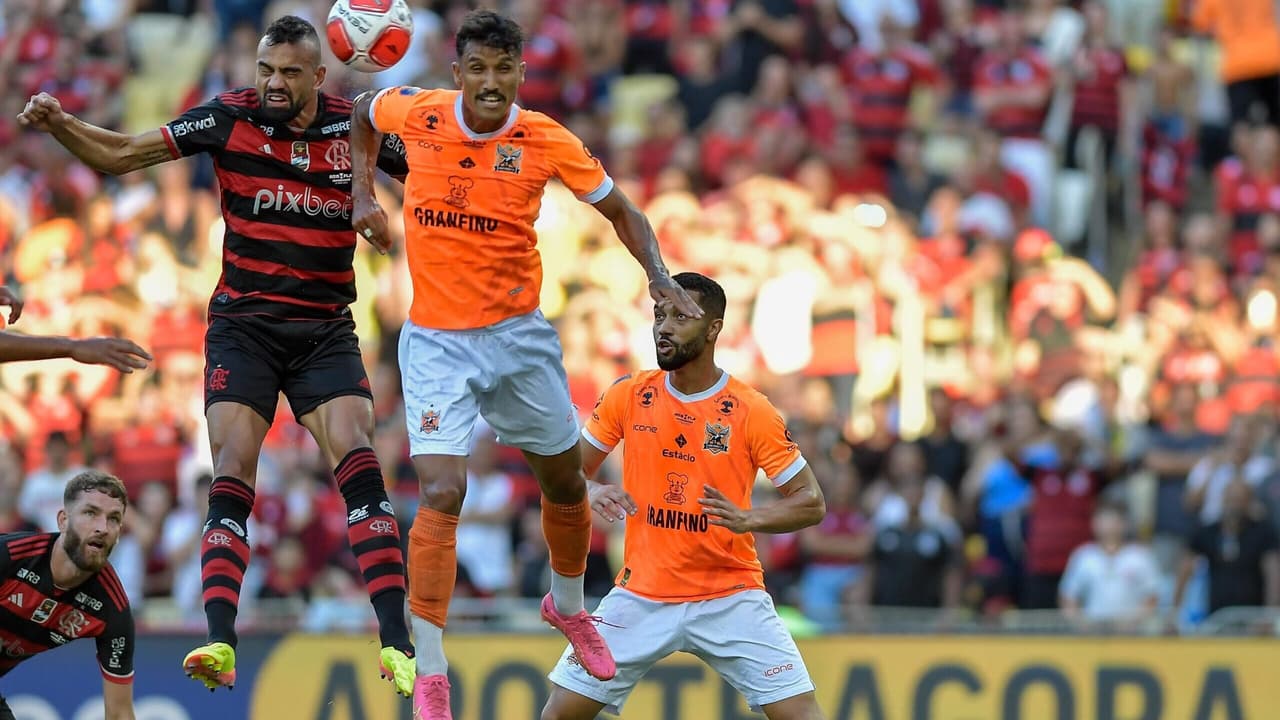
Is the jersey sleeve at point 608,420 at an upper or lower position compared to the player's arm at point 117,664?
upper

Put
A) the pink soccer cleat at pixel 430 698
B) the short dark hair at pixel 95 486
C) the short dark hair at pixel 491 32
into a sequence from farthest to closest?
the short dark hair at pixel 95 486 < the short dark hair at pixel 491 32 < the pink soccer cleat at pixel 430 698

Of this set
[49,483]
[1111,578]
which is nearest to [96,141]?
[49,483]

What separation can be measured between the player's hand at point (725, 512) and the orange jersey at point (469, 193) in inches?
47.5

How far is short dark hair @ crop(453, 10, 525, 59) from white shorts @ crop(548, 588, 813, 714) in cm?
277

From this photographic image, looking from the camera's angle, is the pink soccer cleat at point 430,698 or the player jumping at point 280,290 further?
the player jumping at point 280,290

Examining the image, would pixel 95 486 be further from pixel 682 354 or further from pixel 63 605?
pixel 682 354

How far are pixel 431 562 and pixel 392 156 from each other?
1924mm

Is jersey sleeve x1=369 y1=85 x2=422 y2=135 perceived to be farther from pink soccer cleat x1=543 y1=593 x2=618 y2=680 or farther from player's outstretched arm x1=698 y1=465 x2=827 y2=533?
pink soccer cleat x1=543 y1=593 x2=618 y2=680

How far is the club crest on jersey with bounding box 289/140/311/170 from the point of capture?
9.93m

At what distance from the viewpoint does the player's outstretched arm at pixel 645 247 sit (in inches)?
379

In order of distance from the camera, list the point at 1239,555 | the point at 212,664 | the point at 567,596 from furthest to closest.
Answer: the point at 1239,555
the point at 567,596
the point at 212,664

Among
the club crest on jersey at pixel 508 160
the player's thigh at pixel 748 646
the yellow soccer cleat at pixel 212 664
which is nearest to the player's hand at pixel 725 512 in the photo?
the player's thigh at pixel 748 646

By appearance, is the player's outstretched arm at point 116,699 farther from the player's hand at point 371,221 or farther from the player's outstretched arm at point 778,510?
the player's outstretched arm at point 778,510

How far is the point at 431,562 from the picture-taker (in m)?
9.73
